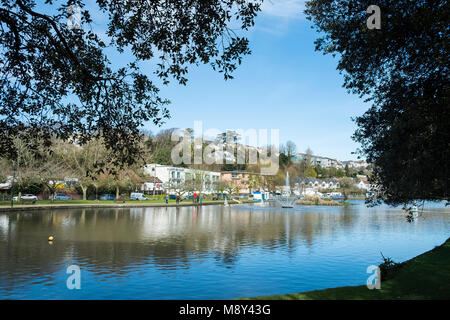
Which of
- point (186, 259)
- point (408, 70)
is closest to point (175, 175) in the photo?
point (186, 259)

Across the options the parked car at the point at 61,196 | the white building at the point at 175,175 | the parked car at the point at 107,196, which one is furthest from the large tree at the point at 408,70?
the white building at the point at 175,175

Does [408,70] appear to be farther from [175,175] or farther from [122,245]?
[175,175]

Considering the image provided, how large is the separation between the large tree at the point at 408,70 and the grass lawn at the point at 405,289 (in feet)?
7.52

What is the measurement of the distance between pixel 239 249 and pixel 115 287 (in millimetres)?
7942

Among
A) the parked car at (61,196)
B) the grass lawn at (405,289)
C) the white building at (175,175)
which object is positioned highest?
the white building at (175,175)

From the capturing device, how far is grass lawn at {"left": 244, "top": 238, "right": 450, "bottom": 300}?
26.8 ft

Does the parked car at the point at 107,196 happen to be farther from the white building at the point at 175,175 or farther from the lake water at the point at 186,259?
the lake water at the point at 186,259

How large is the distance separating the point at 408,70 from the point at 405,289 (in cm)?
552

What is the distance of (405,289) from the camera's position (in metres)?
8.83

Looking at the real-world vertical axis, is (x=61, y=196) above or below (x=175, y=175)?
below

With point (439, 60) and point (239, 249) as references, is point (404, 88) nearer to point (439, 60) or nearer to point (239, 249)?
point (439, 60)

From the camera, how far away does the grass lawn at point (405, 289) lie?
322 inches

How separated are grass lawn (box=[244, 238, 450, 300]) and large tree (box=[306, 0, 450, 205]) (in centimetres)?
229

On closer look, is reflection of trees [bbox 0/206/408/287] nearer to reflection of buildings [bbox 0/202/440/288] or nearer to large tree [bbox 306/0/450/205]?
reflection of buildings [bbox 0/202/440/288]
